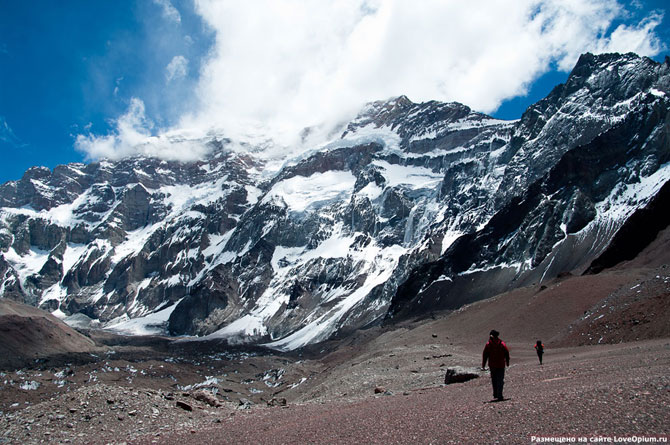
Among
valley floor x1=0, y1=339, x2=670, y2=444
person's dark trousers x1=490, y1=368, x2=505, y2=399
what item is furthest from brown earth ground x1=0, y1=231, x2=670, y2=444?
person's dark trousers x1=490, y1=368, x2=505, y2=399

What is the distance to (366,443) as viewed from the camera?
1259 centimetres

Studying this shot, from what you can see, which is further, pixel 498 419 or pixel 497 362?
pixel 497 362

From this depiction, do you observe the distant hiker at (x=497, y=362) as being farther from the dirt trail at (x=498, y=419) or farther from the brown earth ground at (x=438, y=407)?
the brown earth ground at (x=438, y=407)

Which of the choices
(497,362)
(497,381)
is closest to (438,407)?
(497,381)

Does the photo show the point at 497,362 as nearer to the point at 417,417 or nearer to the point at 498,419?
the point at 417,417

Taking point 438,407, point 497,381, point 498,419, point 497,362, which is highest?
point 497,362

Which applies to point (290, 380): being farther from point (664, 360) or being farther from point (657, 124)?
point (657, 124)

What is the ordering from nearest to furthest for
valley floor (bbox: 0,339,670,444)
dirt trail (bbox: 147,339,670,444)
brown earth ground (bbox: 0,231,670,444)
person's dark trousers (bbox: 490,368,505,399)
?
1. dirt trail (bbox: 147,339,670,444)
2. valley floor (bbox: 0,339,670,444)
3. brown earth ground (bbox: 0,231,670,444)
4. person's dark trousers (bbox: 490,368,505,399)

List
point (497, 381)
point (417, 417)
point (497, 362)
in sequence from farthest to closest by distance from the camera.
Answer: point (497, 362) → point (497, 381) → point (417, 417)

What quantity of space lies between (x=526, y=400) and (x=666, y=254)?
9833 centimetres

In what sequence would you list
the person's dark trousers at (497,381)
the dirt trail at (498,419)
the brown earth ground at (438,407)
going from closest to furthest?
1. the dirt trail at (498,419)
2. the brown earth ground at (438,407)
3. the person's dark trousers at (497,381)

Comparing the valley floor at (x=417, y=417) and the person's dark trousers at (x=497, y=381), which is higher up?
the person's dark trousers at (x=497, y=381)

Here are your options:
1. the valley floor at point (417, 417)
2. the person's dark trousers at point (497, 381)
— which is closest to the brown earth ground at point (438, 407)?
the valley floor at point (417, 417)

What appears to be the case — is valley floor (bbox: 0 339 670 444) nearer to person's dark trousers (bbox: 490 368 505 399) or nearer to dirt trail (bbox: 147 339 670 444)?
dirt trail (bbox: 147 339 670 444)
